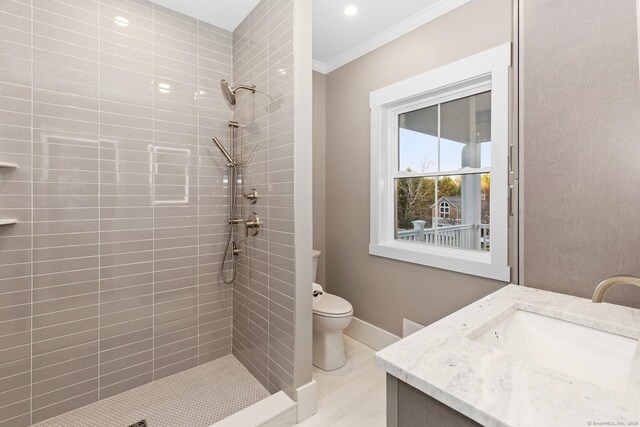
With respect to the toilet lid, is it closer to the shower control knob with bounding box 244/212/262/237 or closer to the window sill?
the window sill

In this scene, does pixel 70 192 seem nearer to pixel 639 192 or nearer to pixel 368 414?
pixel 368 414

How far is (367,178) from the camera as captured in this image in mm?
2516

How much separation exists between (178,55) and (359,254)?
2061mm

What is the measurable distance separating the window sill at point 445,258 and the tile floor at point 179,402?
52.2 inches

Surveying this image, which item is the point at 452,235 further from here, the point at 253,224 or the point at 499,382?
the point at 499,382

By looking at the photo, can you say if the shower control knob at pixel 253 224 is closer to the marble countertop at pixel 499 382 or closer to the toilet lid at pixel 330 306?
the toilet lid at pixel 330 306

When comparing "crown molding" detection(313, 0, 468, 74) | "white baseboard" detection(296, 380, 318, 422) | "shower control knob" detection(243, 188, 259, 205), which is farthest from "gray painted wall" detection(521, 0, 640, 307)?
"shower control knob" detection(243, 188, 259, 205)

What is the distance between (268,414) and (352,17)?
262 cm

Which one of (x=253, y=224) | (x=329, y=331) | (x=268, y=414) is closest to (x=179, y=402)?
(x=268, y=414)

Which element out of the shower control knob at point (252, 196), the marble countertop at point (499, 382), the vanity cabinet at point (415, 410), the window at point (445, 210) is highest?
the shower control knob at point (252, 196)

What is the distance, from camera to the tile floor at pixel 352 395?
5.50 ft

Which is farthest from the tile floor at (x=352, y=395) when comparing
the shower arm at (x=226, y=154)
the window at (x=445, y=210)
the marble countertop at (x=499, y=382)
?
the shower arm at (x=226, y=154)

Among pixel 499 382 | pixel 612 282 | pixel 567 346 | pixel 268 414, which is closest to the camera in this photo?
pixel 499 382

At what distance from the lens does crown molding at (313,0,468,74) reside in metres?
1.94
